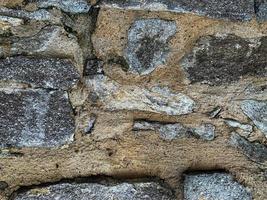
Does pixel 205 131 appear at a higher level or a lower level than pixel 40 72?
lower

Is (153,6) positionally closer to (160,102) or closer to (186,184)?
(160,102)

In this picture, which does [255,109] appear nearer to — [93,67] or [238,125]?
[238,125]

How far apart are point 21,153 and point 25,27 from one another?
0.28 m

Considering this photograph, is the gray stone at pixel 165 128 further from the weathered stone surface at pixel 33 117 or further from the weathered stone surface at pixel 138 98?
the weathered stone surface at pixel 33 117

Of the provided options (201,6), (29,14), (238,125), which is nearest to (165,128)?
(238,125)

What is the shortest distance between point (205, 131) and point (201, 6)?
297mm

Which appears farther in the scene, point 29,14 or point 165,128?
point 165,128

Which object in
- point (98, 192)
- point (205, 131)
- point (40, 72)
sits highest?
point (40, 72)

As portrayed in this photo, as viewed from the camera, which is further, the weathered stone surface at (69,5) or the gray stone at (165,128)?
the gray stone at (165,128)

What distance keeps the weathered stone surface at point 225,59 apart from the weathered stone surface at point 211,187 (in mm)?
226

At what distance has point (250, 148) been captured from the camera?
1.29m

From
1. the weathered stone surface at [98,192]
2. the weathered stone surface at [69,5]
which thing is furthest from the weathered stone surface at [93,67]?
the weathered stone surface at [98,192]

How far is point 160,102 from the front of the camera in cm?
126

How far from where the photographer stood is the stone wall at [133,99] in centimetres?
118
